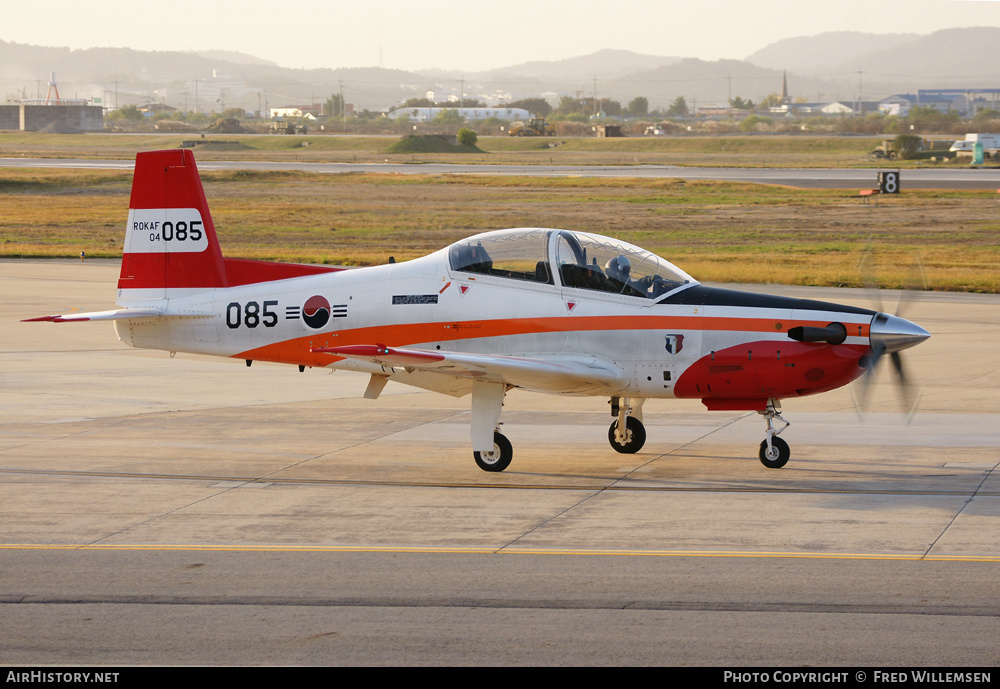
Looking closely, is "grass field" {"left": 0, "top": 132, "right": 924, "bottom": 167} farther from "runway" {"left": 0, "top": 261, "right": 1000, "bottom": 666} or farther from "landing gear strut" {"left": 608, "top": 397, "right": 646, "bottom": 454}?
"landing gear strut" {"left": 608, "top": 397, "right": 646, "bottom": 454}

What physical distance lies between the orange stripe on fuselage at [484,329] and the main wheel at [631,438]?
1.87 m

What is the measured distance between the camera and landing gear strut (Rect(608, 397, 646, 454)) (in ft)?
44.7

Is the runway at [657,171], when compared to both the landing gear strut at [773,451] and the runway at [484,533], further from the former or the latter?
the landing gear strut at [773,451]

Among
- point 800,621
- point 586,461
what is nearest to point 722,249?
point 586,461

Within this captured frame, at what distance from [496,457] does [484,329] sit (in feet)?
5.06

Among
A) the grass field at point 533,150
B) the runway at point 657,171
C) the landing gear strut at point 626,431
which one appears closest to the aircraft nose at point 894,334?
the landing gear strut at point 626,431

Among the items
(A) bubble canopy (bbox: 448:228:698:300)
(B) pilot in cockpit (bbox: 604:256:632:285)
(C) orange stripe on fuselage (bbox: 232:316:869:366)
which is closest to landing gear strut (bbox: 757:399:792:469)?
(C) orange stripe on fuselage (bbox: 232:316:869:366)

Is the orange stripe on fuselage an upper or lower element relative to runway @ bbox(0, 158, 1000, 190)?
lower

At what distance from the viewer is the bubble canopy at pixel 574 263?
12398 mm

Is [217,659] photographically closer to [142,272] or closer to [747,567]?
[747,567]

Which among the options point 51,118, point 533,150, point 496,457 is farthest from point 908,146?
point 51,118

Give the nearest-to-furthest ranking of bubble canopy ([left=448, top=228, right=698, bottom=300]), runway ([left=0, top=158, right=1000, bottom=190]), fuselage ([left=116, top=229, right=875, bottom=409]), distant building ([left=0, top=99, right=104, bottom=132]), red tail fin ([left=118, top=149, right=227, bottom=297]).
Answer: fuselage ([left=116, top=229, right=875, bottom=409]), bubble canopy ([left=448, top=228, right=698, bottom=300]), red tail fin ([left=118, top=149, right=227, bottom=297]), runway ([left=0, top=158, right=1000, bottom=190]), distant building ([left=0, top=99, right=104, bottom=132])

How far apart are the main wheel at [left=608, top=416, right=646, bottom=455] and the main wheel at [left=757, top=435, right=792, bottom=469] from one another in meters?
1.66

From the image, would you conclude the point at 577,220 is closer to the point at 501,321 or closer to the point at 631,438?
the point at 631,438
